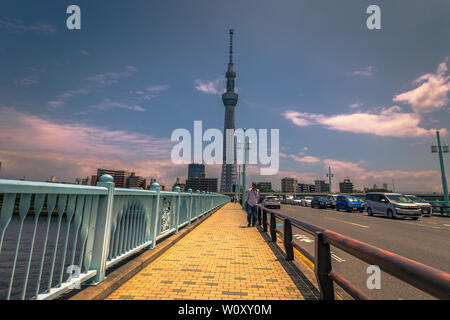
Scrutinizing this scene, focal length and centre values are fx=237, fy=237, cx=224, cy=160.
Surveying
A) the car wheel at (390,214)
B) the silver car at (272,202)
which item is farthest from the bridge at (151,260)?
the silver car at (272,202)

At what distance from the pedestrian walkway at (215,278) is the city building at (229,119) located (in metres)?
127

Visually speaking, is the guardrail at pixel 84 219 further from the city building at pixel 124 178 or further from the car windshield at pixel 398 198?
the city building at pixel 124 178

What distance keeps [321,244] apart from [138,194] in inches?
122

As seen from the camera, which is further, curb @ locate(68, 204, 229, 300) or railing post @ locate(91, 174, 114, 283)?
railing post @ locate(91, 174, 114, 283)

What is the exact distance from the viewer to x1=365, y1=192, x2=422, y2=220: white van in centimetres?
1568

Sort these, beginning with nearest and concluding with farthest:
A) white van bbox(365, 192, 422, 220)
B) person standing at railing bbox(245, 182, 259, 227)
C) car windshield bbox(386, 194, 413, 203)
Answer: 1. person standing at railing bbox(245, 182, 259, 227)
2. white van bbox(365, 192, 422, 220)
3. car windshield bbox(386, 194, 413, 203)

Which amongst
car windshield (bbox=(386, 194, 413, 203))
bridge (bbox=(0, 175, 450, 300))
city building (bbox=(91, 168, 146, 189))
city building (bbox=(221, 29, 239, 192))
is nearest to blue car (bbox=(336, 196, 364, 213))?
car windshield (bbox=(386, 194, 413, 203))

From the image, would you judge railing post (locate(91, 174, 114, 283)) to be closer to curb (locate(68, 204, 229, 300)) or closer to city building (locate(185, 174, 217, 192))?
curb (locate(68, 204, 229, 300))

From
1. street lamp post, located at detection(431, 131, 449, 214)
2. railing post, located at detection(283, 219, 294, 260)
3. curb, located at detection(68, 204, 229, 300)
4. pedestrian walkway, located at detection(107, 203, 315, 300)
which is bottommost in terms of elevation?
pedestrian walkway, located at detection(107, 203, 315, 300)

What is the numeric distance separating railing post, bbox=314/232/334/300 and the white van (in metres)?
16.6

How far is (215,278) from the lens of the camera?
151 inches
